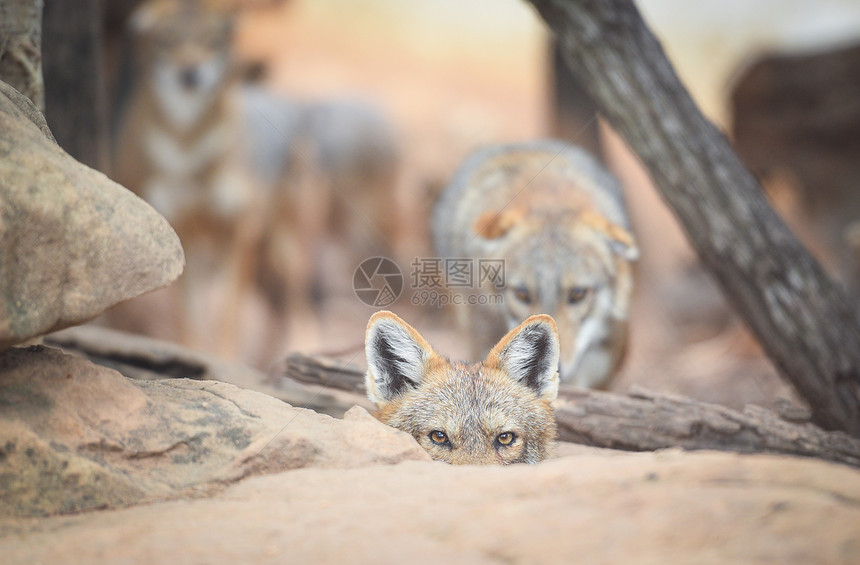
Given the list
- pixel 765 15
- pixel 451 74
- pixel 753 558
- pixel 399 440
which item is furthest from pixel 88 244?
pixel 765 15

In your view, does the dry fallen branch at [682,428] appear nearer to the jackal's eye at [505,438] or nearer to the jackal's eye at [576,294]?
the jackal's eye at [505,438]

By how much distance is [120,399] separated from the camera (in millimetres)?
2539

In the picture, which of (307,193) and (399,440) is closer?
(399,440)

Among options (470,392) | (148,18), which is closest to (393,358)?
(470,392)

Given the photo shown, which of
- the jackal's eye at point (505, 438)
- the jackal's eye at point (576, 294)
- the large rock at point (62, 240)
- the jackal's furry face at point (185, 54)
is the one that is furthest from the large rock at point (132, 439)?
the jackal's furry face at point (185, 54)

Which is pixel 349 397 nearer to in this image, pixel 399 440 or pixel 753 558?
pixel 399 440

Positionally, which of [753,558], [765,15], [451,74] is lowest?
[753,558]

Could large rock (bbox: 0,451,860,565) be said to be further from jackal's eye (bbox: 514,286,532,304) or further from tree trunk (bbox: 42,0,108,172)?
tree trunk (bbox: 42,0,108,172)

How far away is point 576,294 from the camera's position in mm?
5234

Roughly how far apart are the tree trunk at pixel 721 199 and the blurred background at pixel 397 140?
8.20 feet

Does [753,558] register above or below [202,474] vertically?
above

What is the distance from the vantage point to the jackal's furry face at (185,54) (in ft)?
26.5

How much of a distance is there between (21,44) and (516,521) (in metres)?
3.09

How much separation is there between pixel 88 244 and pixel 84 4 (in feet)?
11.8
